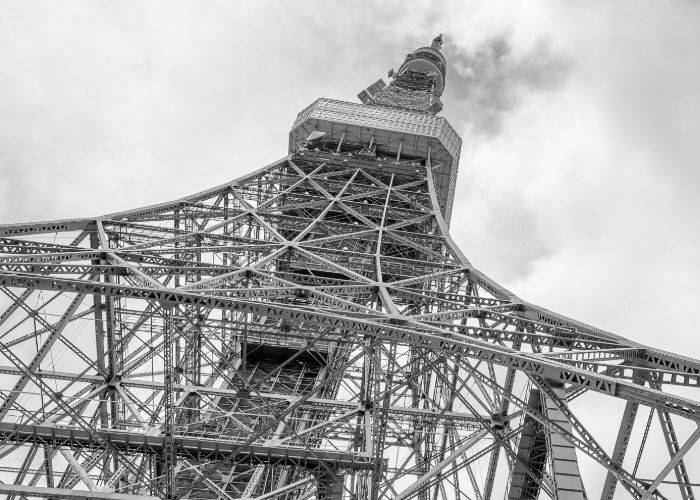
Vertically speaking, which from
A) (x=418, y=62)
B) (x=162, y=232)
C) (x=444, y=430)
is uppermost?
(x=418, y=62)

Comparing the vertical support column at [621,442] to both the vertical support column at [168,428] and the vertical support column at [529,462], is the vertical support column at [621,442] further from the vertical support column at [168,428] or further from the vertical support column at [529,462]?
the vertical support column at [168,428]

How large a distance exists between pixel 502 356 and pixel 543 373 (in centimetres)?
85

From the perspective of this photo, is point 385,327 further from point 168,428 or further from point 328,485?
point 168,428

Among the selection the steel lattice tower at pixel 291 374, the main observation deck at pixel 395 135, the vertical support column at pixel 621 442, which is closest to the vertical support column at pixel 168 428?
the steel lattice tower at pixel 291 374

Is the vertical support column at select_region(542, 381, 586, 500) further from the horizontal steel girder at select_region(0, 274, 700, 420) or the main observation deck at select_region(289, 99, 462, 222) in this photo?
the main observation deck at select_region(289, 99, 462, 222)

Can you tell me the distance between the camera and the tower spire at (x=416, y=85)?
52.1 metres

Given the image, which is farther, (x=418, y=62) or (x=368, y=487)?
(x=418, y=62)

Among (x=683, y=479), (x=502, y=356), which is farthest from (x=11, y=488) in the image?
(x=683, y=479)

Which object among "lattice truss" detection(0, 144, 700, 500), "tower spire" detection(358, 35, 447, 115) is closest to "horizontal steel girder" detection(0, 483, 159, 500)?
"lattice truss" detection(0, 144, 700, 500)

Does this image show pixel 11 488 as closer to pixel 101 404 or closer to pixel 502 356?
pixel 101 404

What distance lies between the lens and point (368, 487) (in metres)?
19.7

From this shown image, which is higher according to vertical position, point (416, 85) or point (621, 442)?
point (416, 85)

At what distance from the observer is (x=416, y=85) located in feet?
206

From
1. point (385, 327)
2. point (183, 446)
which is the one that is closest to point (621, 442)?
point (385, 327)
